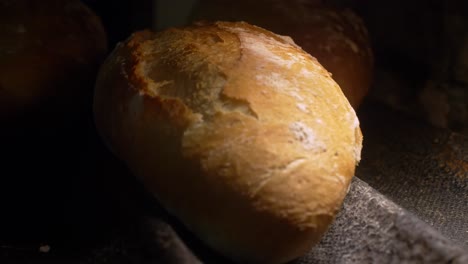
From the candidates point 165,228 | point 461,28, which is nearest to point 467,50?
point 461,28

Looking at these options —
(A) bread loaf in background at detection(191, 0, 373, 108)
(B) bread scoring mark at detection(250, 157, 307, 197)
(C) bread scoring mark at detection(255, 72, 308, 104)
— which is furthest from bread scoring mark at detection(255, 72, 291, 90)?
(A) bread loaf in background at detection(191, 0, 373, 108)

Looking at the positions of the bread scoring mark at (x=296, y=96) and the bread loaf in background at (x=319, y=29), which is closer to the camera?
the bread scoring mark at (x=296, y=96)

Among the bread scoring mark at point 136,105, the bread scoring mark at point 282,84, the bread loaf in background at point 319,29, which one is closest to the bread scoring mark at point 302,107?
the bread scoring mark at point 282,84

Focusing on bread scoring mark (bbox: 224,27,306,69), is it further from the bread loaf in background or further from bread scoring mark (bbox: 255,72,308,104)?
the bread loaf in background

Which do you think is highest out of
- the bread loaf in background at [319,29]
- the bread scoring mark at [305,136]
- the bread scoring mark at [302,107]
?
the bread scoring mark at [302,107]

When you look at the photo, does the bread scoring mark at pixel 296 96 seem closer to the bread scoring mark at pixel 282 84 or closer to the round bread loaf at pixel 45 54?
the bread scoring mark at pixel 282 84

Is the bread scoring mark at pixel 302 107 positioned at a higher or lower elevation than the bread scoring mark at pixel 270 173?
higher

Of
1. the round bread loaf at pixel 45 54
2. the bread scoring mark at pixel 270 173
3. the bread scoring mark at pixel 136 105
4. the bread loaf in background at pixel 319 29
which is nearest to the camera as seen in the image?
the bread scoring mark at pixel 270 173

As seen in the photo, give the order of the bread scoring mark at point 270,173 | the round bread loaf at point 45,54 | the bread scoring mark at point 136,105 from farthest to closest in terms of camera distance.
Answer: the round bread loaf at point 45,54
the bread scoring mark at point 136,105
the bread scoring mark at point 270,173
